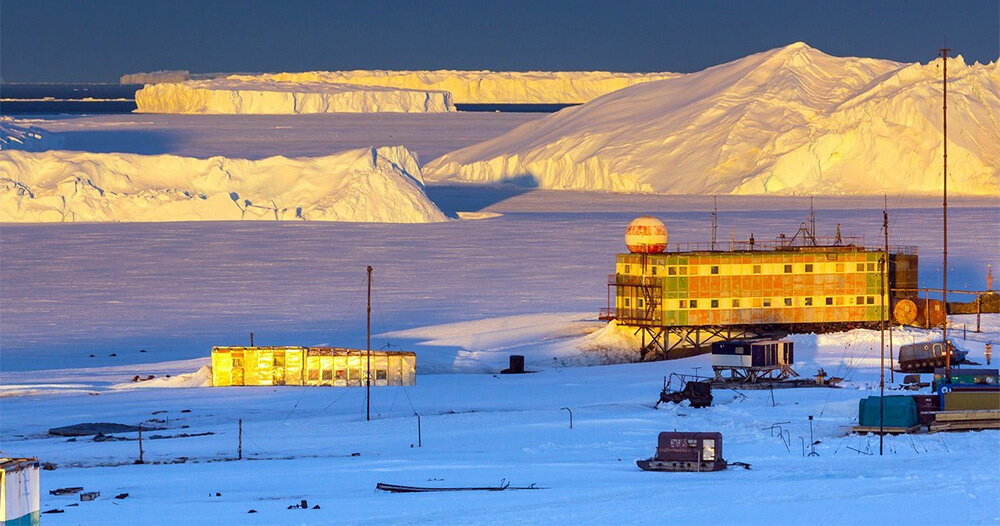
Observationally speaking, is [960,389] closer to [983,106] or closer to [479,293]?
[479,293]

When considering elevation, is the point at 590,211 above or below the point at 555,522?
above

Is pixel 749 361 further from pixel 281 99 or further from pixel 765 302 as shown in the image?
pixel 281 99

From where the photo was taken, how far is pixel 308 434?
2755 cm

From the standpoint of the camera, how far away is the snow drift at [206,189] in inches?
2874

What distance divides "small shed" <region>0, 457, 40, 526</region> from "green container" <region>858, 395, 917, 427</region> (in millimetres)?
14936

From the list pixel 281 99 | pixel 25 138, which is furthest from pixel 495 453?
pixel 281 99

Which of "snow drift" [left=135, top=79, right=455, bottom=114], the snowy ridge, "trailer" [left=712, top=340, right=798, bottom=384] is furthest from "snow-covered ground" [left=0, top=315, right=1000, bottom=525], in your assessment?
"snow drift" [left=135, top=79, right=455, bottom=114]

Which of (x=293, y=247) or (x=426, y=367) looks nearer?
(x=426, y=367)

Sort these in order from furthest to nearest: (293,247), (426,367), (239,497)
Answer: (293,247)
(426,367)
(239,497)

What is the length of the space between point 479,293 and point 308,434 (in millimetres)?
20921

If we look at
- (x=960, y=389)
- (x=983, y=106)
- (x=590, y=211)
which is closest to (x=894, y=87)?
(x=983, y=106)

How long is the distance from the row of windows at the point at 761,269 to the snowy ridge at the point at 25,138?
5840 cm

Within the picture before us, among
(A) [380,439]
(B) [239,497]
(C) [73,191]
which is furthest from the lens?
(C) [73,191]

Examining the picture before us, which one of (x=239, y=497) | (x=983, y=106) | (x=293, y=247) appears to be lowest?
(x=239, y=497)
